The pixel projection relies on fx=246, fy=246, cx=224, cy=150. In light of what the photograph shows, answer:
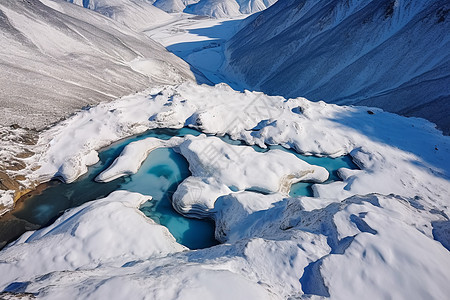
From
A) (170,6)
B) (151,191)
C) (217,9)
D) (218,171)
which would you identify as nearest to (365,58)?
(218,171)

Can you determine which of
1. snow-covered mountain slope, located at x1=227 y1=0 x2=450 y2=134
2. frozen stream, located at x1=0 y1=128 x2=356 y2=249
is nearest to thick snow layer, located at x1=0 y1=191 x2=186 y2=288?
frozen stream, located at x1=0 y1=128 x2=356 y2=249

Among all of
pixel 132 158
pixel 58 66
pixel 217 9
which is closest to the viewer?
pixel 132 158

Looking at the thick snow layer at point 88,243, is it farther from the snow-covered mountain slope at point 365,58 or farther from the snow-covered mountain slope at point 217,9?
the snow-covered mountain slope at point 217,9

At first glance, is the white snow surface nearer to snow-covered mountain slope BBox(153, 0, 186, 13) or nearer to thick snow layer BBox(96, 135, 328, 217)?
thick snow layer BBox(96, 135, 328, 217)

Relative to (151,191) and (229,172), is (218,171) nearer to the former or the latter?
(229,172)

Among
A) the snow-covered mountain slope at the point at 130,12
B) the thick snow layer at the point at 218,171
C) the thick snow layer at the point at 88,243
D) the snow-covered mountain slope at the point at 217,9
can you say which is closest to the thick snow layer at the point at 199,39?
the snow-covered mountain slope at the point at 130,12

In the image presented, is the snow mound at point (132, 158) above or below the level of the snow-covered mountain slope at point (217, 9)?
below

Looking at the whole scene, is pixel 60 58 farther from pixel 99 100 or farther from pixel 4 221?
pixel 4 221
